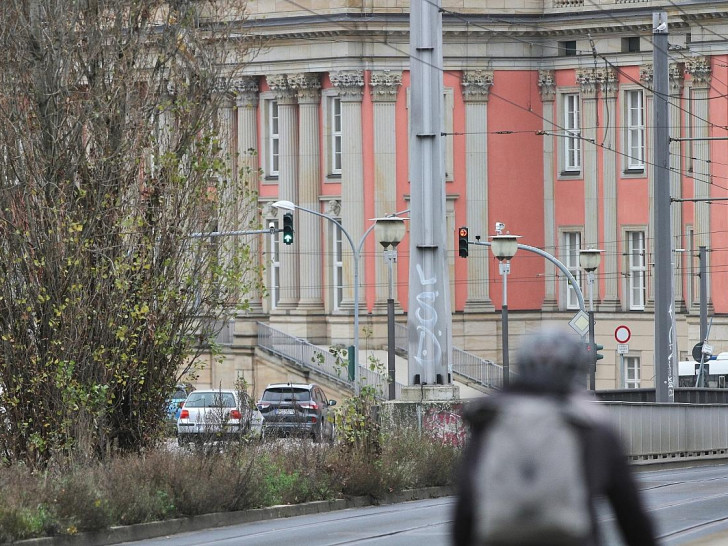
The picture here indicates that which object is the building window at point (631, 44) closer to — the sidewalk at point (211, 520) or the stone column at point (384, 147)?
the stone column at point (384, 147)

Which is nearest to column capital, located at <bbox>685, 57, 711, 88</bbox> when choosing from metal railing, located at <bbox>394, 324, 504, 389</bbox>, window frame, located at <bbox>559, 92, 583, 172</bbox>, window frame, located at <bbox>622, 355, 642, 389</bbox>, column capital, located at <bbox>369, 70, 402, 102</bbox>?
window frame, located at <bbox>559, 92, 583, 172</bbox>

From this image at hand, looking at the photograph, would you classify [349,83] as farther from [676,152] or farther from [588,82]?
[676,152]

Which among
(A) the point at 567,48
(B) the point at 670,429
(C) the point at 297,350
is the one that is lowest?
(B) the point at 670,429

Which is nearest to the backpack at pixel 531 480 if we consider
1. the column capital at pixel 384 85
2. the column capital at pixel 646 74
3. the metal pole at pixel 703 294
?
the metal pole at pixel 703 294

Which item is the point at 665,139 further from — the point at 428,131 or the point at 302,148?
the point at 302,148


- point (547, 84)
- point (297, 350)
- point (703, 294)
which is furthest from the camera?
point (547, 84)

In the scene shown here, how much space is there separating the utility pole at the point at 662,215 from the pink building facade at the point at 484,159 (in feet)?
90.1

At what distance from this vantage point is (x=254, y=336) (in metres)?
66.6

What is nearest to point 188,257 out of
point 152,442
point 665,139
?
point 152,442

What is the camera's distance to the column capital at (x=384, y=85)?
66.1m

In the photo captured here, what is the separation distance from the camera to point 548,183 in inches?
2677

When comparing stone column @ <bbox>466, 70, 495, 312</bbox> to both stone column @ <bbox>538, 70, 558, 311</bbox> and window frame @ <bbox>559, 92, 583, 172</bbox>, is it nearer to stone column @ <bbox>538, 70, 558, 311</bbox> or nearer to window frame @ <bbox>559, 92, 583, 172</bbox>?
stone column @ <bbox>538, 70, 558, 311</bbox>

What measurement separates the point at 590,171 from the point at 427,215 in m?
41.5

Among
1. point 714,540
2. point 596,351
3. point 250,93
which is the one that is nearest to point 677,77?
point 250,93
